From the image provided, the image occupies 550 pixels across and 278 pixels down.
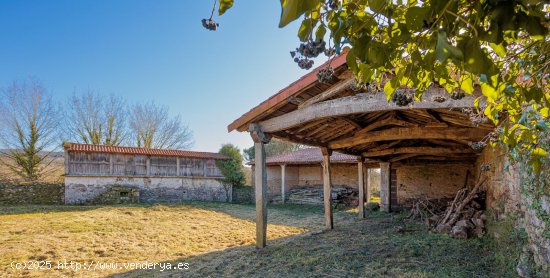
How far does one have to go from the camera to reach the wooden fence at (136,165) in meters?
13.2

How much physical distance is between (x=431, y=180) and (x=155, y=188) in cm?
1256

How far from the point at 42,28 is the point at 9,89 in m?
8.05

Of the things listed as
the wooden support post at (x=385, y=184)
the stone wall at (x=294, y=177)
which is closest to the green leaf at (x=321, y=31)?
the wooden support post at (x=385, y=184)

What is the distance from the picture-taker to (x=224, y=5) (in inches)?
34.9

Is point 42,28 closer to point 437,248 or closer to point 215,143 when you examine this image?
point 215,143

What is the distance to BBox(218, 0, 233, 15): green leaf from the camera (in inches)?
34.7

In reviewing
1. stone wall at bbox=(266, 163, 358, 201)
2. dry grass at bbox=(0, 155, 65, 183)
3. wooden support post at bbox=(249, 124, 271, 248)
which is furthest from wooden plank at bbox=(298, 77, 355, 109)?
dry grass at bbox=(0, 155, 65, 183)

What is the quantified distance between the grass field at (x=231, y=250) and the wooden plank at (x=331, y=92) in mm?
2298

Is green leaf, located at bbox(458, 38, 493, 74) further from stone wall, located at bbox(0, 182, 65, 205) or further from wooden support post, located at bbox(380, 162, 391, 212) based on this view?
stone wall, located at bbox(0, 182, 65, 205)

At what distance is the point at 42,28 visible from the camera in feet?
33.6

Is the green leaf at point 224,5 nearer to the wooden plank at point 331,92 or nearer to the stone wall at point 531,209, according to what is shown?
the stone wall at point 531,209

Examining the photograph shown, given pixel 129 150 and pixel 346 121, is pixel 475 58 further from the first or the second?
pixel 129 150

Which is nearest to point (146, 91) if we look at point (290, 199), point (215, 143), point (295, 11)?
point (215, 143)

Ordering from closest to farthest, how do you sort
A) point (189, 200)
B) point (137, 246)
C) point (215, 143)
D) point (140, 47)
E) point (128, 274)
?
1. point (128, 274)
2. point (137, 246)
3. point (140, 47)
4. point (189, 200)
5. point (215, 143)
